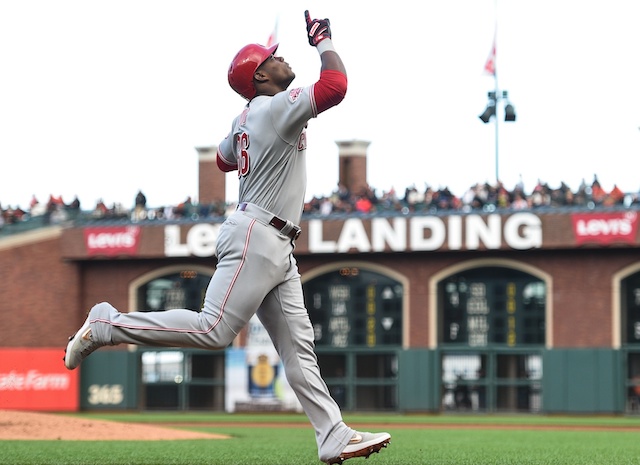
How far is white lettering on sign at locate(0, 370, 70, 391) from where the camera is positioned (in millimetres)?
33031

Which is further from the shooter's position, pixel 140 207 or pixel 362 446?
pixel 140 207

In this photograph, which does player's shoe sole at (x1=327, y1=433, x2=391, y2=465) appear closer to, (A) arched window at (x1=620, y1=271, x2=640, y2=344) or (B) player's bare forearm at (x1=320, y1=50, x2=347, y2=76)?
(B) player's bare forearm at (x1=320, y1=50, x2=347, y2=76)

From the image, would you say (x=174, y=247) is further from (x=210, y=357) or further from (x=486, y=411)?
(x=486, y=411)

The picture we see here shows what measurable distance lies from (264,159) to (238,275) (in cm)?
74

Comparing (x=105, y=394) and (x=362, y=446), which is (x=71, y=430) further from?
(x=105, y=394)

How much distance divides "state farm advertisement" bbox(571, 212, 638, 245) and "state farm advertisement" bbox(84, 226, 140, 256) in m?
12.3

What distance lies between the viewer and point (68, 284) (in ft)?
112

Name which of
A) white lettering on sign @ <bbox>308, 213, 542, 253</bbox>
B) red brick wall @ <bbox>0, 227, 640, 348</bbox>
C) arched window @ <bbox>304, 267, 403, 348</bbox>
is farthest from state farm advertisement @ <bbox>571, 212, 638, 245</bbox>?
arched window @ <bbox>304, 267, 403, 348</bbox>

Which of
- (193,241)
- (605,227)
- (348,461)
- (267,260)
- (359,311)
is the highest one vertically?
(605,227)

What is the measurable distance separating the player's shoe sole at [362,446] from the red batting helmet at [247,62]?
230 centimetres

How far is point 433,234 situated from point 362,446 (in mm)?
23728

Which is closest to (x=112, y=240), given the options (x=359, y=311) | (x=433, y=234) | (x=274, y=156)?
(x=359, y=311)

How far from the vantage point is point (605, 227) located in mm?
29234

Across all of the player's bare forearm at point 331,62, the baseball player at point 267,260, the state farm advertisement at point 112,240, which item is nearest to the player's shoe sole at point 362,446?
the baseball player at point 267,260
